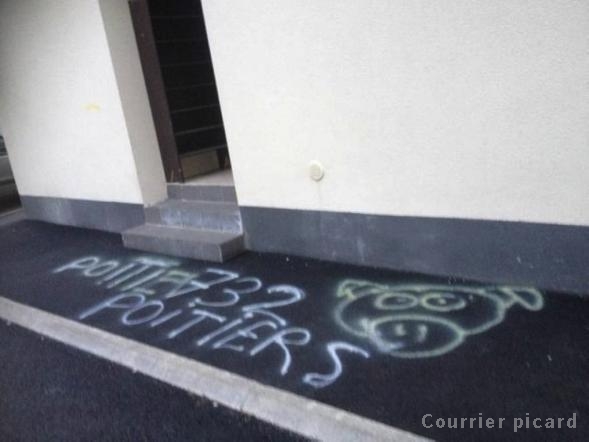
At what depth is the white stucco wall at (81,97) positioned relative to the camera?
18.6 feet

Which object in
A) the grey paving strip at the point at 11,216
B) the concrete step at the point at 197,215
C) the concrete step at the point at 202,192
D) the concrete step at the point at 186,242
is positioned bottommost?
the grey paving strip at the point at 11,216

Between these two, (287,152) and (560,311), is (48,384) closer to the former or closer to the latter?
(287,152)

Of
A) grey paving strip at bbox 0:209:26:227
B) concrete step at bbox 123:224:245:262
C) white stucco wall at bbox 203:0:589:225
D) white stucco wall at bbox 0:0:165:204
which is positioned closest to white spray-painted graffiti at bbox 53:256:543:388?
concrete step at bbox 123:224:245:262

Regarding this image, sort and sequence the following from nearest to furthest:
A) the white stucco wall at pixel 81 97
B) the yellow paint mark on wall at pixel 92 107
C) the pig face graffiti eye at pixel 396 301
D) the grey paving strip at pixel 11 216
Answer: the pig face graffiti eye at pixel 396 301 → the white stucco wall at pixel 81 97 → the yellow paint mark on wall at pixel 92 107 → the grey paving strip at pixel 11 216

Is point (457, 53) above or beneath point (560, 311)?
above

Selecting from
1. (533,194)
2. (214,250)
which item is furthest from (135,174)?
(533,194)

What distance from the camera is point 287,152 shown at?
175 inches

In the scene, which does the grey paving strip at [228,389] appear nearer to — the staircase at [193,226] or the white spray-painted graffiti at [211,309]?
the white spray-painted graffiti at [211,309]

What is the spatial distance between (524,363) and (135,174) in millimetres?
4652

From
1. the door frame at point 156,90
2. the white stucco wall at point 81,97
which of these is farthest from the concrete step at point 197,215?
the door frame at point 156,90

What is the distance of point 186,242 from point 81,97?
2.51 m

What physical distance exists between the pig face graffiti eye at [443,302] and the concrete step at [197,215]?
220cm

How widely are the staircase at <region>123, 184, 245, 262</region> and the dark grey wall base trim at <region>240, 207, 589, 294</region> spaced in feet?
1.03

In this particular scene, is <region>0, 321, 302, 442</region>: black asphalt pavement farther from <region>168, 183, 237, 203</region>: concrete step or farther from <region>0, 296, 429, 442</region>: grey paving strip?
<region>168, 183, 237, 203</region>: concrete step
